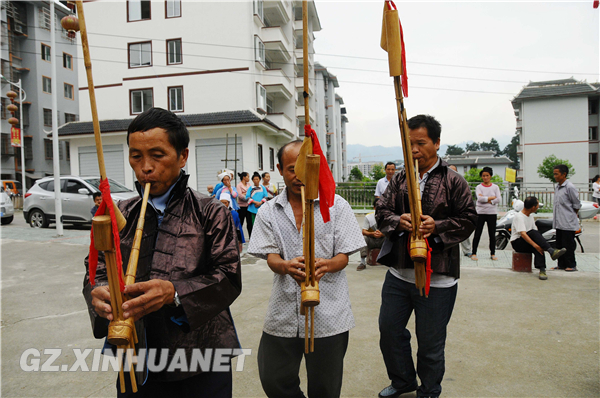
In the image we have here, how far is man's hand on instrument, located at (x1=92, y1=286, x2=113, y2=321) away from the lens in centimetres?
125

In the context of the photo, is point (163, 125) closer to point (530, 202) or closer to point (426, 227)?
point (426, 227)

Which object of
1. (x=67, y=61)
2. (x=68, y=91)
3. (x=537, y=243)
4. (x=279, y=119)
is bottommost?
(x=537, y=243)

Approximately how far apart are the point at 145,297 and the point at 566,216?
6.78 metres

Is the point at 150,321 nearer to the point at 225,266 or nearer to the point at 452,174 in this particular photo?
the point at 225,266

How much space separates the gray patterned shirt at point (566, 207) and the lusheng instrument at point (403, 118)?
5.26 metres

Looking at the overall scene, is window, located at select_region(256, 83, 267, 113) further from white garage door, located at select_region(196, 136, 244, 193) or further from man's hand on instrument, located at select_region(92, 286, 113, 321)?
man's hand on instrument, located at select_region(92, 286, 113, 321)

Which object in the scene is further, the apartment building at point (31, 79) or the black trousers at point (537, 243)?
the apartment building at point (31, 79)

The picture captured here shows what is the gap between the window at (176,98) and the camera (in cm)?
1941

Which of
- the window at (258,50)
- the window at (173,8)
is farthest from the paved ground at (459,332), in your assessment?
the window at (173,8)

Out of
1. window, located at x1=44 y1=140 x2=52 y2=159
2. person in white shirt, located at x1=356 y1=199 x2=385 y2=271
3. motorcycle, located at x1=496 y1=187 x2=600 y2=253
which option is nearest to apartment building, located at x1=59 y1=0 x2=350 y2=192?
motorcycle, located at x1=496 y1=187 x2=600 y2=253

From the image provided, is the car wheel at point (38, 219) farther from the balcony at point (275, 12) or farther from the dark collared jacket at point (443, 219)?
the balcony at point (275, 12)

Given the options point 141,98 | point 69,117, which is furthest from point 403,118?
point 69,117

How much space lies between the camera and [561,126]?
116ft

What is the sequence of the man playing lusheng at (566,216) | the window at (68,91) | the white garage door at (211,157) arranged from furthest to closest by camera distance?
the window at (68,91) < the white garage door at (211,157) < the man playing lusheng at (566,216)
